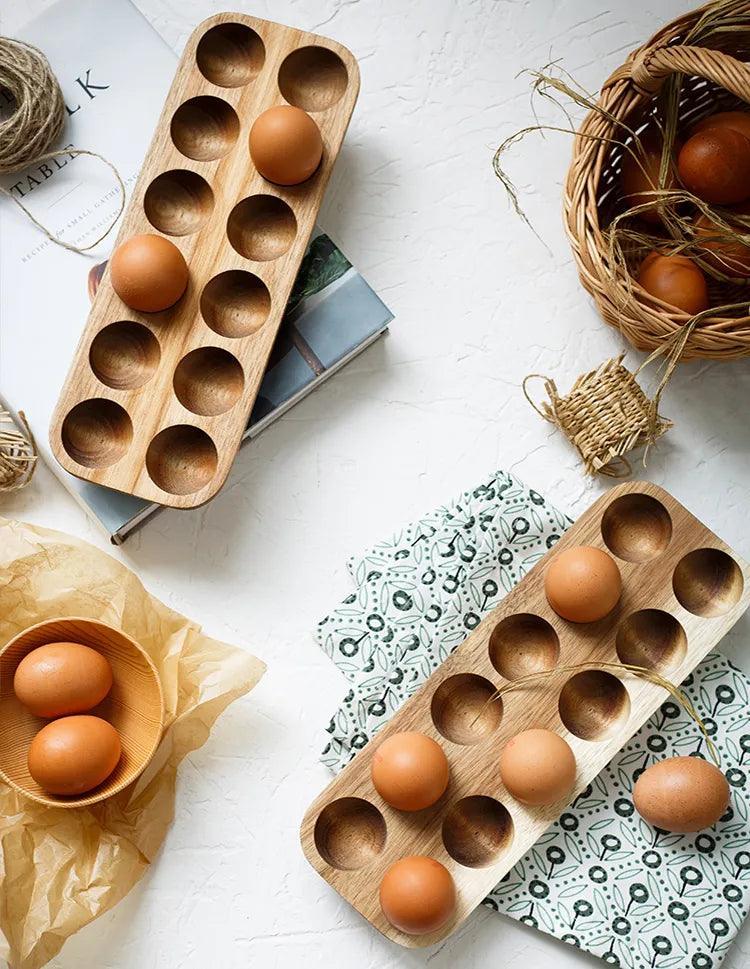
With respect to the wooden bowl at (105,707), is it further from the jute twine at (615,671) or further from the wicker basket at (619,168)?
the wicker basket at (619,168)

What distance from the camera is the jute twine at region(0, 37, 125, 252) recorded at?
94cm

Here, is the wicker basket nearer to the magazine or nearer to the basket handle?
the basket handle

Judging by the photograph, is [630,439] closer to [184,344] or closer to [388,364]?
[388,364]

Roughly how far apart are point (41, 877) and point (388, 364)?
0.55 m

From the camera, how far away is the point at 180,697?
917 millimetres

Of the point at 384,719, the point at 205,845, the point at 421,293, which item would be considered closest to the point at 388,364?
the point at 421,293

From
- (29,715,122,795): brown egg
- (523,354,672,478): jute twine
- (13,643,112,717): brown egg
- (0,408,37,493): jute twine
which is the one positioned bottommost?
(523,354,672,478): jute twine

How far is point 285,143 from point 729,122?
0.39 m

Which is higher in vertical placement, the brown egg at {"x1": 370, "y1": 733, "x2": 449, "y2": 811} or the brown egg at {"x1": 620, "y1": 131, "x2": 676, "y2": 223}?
the brown egg at {"x1": 620, "y1": 131, "x2": 676, "y2": 223}

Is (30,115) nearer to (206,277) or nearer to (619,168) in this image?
(206,277)

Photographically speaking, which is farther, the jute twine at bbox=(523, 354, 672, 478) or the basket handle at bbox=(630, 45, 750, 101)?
the jute twine at bbox=(523, 354, 672, 478)

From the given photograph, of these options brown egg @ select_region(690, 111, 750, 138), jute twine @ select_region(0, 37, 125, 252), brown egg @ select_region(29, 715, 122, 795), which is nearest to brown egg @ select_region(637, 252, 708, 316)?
brown egg @ select_region(690, 111, 750, 138)

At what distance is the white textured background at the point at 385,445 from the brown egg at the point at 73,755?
106 millimetres

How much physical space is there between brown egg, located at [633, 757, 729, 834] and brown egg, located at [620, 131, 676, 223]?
0.48 metres
